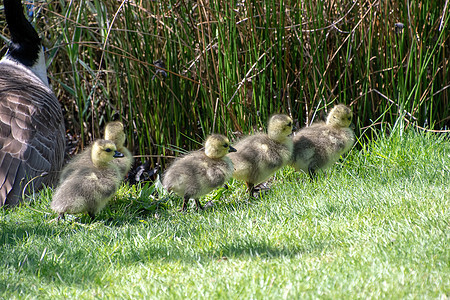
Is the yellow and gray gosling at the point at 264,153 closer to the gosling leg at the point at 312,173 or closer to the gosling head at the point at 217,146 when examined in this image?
the gosling head at the point at 217,146

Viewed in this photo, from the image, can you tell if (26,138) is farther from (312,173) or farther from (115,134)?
(312,173)

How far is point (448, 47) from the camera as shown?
6.78 m

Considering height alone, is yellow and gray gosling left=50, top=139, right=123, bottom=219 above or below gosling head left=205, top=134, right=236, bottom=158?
below

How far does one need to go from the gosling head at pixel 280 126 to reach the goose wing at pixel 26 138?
2324mm

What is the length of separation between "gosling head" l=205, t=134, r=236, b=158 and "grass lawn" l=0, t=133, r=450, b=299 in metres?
0.51

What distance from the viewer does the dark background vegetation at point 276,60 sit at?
21.2 ft

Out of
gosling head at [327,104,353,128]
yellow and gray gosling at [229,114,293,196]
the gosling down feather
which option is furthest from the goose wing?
gosling head at [327,104,353,128]

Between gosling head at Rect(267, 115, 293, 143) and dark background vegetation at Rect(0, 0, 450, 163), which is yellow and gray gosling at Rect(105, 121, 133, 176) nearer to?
dark background vegetation at Rect(0, 0, 450, 163)

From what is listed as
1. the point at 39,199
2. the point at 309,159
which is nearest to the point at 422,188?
the point at 309,159

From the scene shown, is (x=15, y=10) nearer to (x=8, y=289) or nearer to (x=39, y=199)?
(x=39, y=199)

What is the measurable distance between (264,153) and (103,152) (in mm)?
1450

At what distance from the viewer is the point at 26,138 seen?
18.9ft

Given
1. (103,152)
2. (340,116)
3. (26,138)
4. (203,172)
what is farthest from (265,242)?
(26,138)

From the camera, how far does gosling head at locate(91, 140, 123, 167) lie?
5043mm
